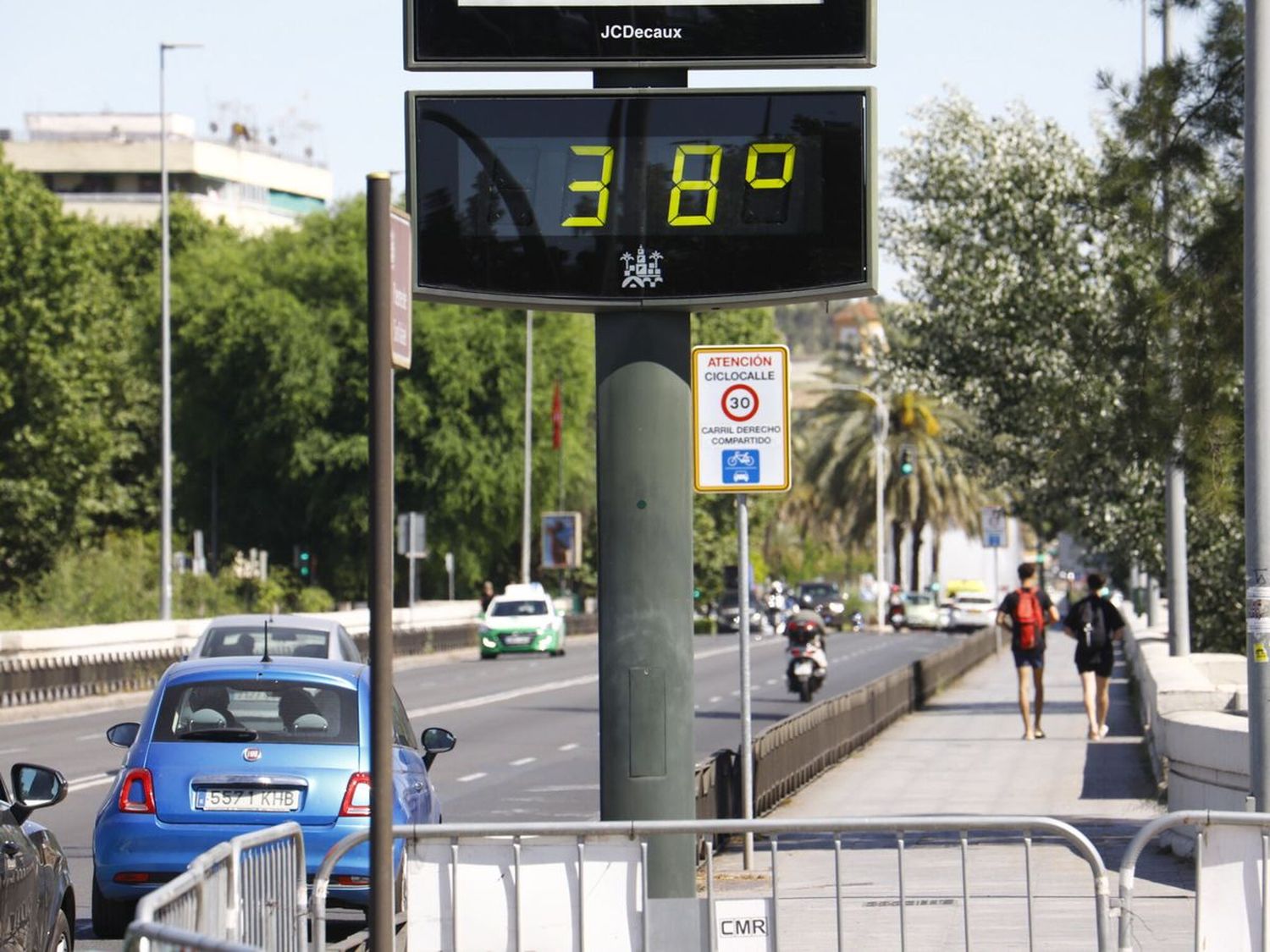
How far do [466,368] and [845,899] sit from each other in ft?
201

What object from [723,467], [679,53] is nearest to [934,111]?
[723,467]

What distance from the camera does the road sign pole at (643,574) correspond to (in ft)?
30.2

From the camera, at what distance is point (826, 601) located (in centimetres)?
8575

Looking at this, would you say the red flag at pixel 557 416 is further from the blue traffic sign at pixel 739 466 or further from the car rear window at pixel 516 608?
the blue traffic sign at pixel 739 466

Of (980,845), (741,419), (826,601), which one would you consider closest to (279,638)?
(741,419)

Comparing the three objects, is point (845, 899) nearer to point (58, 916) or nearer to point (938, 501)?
point (58, 916)

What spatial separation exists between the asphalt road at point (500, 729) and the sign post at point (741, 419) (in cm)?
151

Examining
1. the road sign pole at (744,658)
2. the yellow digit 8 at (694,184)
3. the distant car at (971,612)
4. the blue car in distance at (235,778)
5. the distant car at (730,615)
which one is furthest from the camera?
the distant car at (730,615)

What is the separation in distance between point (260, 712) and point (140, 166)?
114 meters

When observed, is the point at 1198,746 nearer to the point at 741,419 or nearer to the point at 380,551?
the point at 741,419

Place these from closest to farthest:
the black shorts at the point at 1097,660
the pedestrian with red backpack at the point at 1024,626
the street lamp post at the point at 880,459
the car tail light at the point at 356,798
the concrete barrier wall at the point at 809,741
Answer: the car tail light at the point at 356,798 < the concrete barrier wall at the point at 809,741 < the black shorts at the point at 1097,660 < the pedestrian with red backpack at the point at 1024,626 < the street lamp post at the point at 880,459

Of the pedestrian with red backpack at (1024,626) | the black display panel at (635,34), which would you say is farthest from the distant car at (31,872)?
the pedestrian with red backpack at (1024,626)

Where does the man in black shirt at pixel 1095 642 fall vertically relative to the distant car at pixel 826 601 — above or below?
above

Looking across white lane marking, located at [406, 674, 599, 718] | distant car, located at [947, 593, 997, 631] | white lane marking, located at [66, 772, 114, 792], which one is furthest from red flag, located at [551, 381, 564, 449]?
white lane marking, located at [66, 772, 114, 792]
